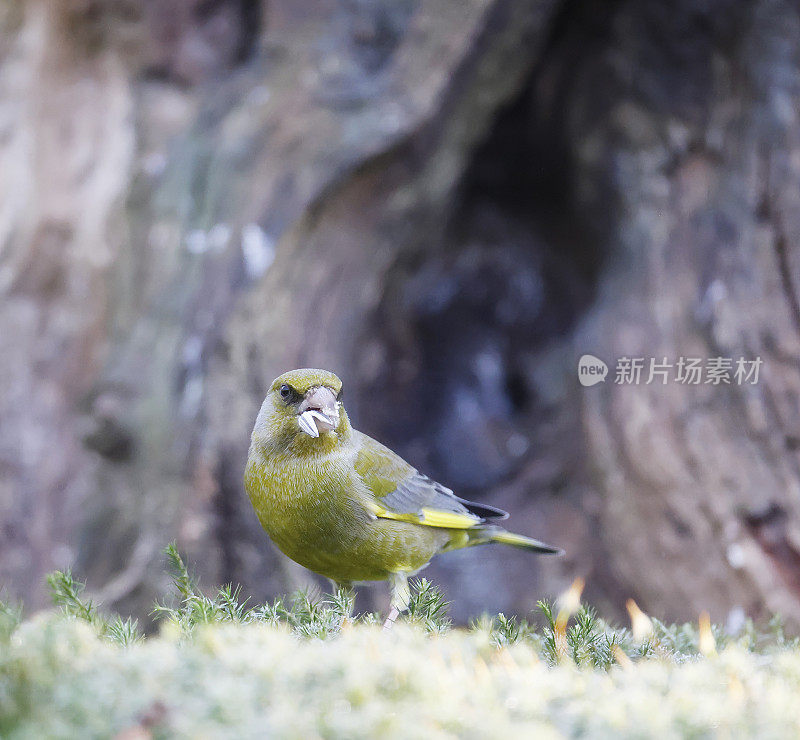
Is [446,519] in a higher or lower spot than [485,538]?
higher

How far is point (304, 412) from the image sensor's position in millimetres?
2742

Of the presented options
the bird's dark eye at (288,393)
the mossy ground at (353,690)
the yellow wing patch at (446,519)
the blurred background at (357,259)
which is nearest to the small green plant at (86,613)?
the mossy ground at (353,690)

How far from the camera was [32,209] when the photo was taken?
246 inches

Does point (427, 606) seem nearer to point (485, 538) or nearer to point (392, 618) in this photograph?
point (392, 618)

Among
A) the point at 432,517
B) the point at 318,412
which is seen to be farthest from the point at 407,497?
the point at 318,412

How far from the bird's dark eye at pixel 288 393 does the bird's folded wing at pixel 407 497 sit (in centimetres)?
36

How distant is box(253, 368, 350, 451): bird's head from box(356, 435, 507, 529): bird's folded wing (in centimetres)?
19

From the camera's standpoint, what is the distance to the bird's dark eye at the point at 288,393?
2.86 m

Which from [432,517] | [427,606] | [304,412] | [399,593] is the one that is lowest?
[399,593]

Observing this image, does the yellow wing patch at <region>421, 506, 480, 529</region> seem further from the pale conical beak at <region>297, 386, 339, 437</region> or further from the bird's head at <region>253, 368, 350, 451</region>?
the pale conical beak at <region>297, 386, 339, 437</region>

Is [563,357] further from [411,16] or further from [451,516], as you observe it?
[451,516]

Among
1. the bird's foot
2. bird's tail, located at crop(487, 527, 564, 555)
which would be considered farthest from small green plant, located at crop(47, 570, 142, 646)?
bird's tail, located at crop(487, 527, 564, 555)

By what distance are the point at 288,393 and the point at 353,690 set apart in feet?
4.55

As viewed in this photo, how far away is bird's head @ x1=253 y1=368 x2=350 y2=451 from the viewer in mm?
2725
